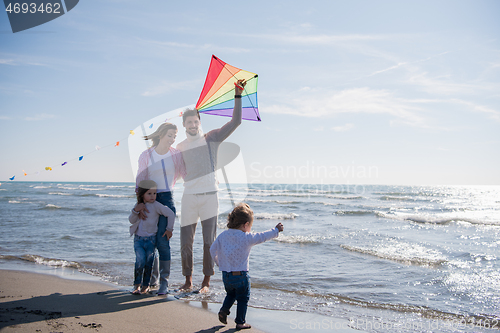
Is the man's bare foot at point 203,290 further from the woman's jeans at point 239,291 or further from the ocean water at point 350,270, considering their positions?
the woman's jeans at point 239,291

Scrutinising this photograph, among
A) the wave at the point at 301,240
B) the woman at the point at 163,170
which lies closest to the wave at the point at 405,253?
the wave at the point at 301,240

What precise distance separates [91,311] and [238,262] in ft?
5.13

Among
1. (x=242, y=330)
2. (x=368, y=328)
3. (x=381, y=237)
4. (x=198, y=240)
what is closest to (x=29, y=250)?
(x=198, y=240)

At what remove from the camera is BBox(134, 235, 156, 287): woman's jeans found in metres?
3.66

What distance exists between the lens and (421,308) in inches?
147

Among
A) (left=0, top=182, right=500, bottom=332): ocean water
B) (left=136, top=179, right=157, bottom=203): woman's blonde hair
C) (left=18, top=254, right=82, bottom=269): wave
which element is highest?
(left=136, top=179, right=157, bottom=203): woman's blonde hair

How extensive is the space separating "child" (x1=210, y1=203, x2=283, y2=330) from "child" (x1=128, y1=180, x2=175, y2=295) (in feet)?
3.80

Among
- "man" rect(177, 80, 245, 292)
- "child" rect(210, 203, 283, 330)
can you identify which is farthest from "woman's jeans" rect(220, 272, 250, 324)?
"man" rect(177, 80, 245, 292)

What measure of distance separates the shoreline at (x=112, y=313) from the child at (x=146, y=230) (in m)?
0.24

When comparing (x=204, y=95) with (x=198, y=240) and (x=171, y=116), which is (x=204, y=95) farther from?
(x=198, y=240)

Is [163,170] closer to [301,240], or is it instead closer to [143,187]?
[143,187]

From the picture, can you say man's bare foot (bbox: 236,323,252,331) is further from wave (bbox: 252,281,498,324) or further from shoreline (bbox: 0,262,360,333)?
wave (bbox: 252,281,498,324)

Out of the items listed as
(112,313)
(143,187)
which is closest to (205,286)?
(112,313)

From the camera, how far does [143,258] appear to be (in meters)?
3.68
